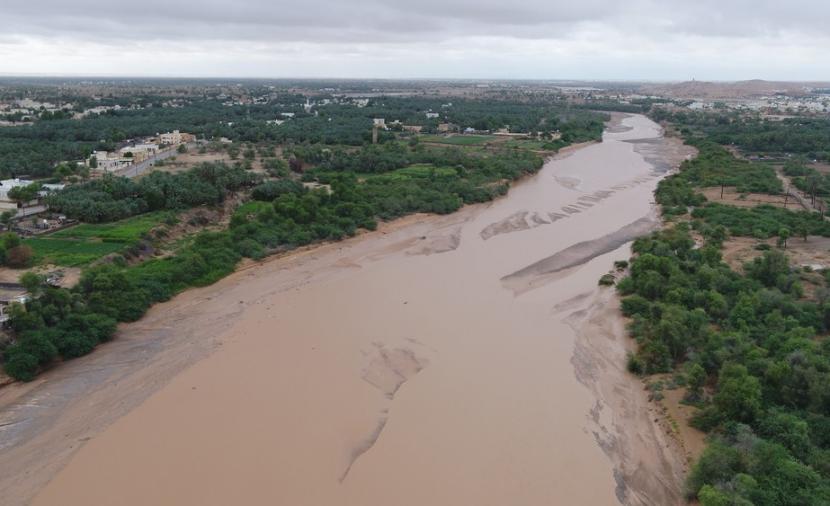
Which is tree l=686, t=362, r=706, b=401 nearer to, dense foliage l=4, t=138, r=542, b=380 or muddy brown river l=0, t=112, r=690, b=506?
muddy brown river l=0, t=112, r=690, b=506

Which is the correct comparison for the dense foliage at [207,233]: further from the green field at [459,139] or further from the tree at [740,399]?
the tree at [740,399]

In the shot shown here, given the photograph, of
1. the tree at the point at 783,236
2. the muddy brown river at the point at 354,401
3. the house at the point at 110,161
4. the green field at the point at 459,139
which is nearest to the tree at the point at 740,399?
the muddy brown river at the point at 354,401

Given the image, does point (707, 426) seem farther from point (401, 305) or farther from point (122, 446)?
point (122, 446)

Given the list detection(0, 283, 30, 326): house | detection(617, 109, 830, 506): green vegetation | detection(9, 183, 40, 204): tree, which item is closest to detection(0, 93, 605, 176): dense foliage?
detection(9, 183, 40, 204): tree

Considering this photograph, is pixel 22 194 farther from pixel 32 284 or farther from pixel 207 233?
pixel 32 284

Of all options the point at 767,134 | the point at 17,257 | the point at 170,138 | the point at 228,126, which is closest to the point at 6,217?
the point at 17,257

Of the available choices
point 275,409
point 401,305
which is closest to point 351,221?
point 401,305
